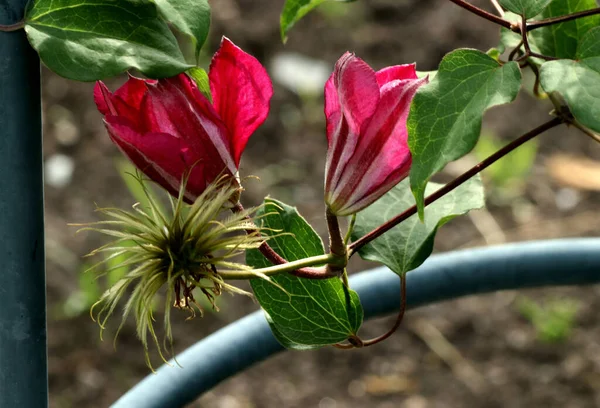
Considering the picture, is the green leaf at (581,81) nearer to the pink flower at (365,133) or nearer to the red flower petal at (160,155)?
the pink flower at (365,133)

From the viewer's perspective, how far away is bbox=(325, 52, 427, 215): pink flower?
16.7 inches

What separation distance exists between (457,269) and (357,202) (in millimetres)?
263

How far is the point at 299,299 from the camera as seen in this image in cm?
51

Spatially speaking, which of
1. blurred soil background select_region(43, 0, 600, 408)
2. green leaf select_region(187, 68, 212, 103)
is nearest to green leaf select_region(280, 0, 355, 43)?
green leaf select_region(187, 68, 212, 103)

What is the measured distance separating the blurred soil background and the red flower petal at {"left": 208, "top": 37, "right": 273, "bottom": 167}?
0.93m

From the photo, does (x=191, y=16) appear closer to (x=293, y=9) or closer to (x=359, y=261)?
(x=293, y=9)

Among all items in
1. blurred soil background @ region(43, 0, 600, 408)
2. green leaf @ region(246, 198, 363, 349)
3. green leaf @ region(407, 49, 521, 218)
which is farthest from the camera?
blurred soil background @ region(43, 0, 600, 408)

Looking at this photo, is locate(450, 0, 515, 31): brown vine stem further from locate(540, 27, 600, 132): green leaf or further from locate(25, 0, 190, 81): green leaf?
locate(25, 0, 190, 81): green leaf

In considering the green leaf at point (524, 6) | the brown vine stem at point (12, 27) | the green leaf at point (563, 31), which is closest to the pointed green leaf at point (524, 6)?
the green leaf at point (524, 6)

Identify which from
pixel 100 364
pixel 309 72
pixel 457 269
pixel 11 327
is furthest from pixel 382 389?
pixel 11 327

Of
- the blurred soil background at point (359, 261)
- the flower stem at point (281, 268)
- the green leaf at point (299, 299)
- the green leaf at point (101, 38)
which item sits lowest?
the blurred soil background at point (359, 261)

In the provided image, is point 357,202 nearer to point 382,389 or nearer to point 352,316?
point 352,316

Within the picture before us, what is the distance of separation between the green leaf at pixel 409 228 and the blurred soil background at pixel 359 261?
829 mm

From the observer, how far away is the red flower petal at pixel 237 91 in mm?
441
